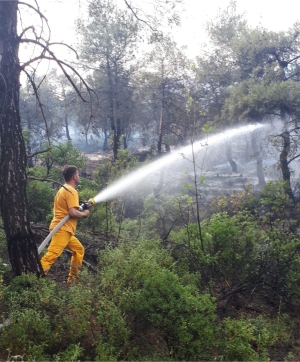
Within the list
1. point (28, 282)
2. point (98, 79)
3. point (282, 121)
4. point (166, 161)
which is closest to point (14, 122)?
point (28, 282)

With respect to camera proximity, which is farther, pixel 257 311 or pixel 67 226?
pixel 257 311

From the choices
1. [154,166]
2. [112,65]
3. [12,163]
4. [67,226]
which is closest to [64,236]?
[67,226]

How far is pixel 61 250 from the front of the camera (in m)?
4.99

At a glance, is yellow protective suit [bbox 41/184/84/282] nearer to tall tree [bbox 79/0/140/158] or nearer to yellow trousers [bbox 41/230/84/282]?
yellow trousers [bbox 41/230/84/282]

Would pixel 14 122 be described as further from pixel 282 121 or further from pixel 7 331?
pixel 282 121

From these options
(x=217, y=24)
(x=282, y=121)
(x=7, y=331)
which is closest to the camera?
(x=7, y=331)

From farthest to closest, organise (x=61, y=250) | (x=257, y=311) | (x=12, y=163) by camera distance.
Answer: (x=257, y=311)
(x=61, y=250)
(x=12, y=163)

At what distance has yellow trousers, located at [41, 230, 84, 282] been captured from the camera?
487 centimetres

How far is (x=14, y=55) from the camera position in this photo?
4.52 m

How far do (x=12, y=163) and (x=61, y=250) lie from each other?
1.32 metres

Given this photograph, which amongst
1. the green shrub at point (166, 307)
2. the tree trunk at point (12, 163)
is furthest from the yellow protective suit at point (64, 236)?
the green shrub at point (166, 307)

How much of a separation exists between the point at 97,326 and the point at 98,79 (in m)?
23.8

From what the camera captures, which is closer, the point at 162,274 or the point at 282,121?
the point at 162,274

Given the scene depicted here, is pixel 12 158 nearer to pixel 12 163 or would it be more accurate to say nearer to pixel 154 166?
pixel 12 163
